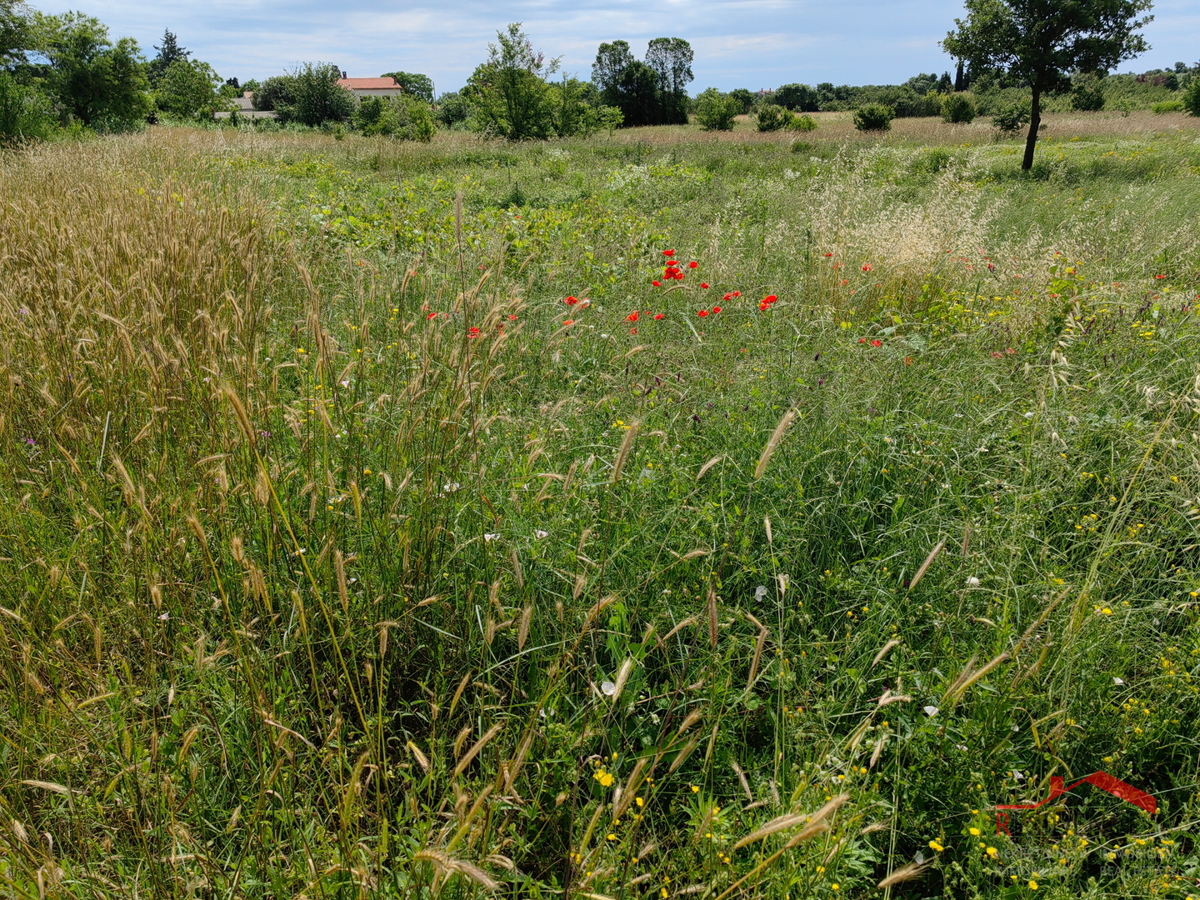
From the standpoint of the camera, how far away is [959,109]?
30.0 m

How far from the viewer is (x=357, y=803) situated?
1237 mm

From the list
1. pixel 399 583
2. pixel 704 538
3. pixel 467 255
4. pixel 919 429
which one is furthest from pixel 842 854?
pixel 467 255

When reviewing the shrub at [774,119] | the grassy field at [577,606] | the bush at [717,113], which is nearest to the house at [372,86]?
the bush at [717,113]

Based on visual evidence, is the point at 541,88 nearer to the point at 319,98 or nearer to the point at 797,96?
the point at 319,98

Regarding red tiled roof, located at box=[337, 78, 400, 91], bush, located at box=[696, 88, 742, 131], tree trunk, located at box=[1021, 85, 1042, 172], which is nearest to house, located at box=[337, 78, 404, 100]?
red tiled roof, located at box=[337, 78, 400, 91]

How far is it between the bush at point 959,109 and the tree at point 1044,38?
17.5 meters

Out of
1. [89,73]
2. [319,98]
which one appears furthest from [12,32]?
[319,98]

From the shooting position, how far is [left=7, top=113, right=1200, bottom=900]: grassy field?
123 cm

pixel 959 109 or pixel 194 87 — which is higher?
pixel 194 87

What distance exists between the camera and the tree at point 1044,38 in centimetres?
1403

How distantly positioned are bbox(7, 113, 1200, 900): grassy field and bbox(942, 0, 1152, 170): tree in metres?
14.7

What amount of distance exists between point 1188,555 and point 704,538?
167cm

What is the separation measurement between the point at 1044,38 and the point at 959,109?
59.3 ft

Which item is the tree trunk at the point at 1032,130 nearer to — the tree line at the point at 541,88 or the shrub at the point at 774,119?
the tree line at the point at 541,88
